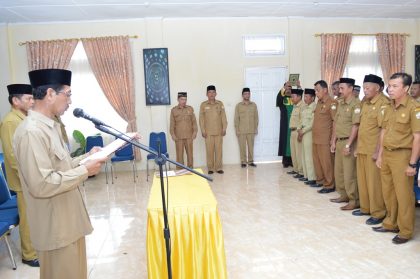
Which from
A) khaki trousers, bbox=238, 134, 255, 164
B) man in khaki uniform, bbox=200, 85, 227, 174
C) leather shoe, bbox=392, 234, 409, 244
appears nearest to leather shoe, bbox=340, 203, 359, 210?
leather shoe, bbox=392, 234, 409, 244

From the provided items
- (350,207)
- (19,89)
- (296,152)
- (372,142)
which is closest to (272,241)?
(350,207)

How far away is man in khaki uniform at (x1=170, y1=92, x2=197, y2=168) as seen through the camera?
6.80 metres

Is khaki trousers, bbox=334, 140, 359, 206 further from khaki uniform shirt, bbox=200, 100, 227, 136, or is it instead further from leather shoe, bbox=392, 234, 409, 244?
khaki uniform shirt, bbox=200, 100, 227, 136

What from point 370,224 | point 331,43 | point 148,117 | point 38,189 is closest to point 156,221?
point 38,189

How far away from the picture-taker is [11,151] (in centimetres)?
300

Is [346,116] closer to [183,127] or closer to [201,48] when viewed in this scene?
[183,127]

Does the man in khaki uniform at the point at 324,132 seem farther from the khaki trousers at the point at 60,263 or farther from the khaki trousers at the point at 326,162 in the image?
the khaki trousers at the point at 60,263

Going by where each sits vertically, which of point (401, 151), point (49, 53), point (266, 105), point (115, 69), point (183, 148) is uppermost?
point (49, 53)

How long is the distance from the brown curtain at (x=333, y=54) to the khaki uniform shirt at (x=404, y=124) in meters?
4.40

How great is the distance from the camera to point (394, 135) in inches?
127

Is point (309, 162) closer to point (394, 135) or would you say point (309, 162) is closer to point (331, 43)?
point (394, 135)

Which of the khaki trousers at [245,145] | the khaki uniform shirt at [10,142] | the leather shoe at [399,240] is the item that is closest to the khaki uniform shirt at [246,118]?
the khaki trousers at [245,145]

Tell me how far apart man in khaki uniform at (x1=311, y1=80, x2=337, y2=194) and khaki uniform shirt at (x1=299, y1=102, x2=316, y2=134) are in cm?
20

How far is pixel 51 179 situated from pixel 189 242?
1001 millimetres
